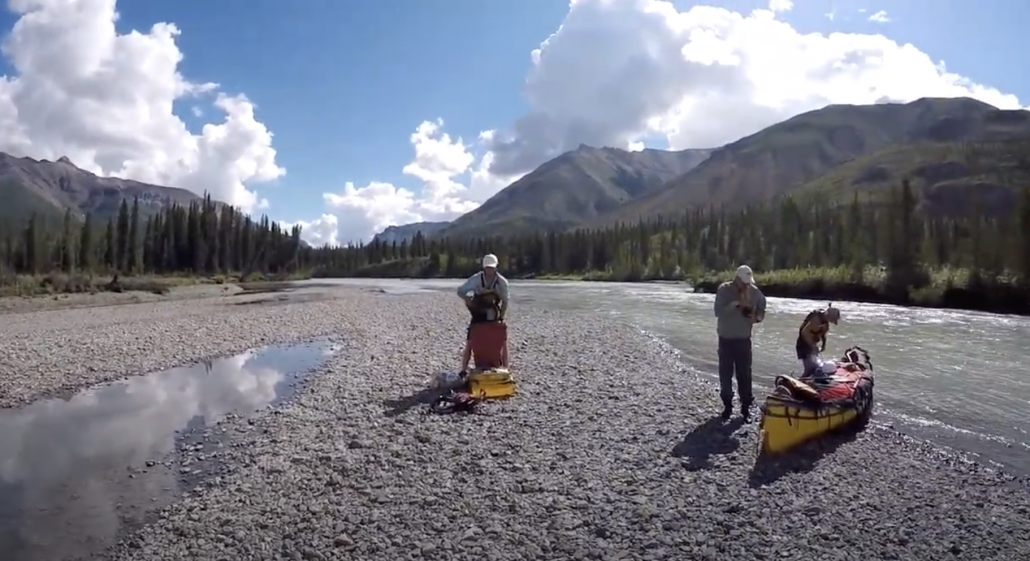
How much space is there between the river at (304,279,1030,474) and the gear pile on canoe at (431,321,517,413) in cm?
668

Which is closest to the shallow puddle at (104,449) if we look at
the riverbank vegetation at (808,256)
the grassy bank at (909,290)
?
the grassy bank at (909,290)

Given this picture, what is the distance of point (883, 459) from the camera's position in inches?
411

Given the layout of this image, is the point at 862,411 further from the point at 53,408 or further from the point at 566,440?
the point at 53,408

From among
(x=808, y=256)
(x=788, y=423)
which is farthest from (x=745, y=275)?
(x=808, y=256)

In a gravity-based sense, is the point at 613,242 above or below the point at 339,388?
above

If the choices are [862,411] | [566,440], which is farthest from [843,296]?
[566,440]

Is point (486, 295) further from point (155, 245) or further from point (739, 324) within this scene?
point (155, 245)

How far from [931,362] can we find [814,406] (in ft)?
42.5

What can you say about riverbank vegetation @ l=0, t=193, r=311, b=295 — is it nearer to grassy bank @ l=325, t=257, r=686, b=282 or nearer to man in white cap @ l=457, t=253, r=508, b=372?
grassy bank @ l=325, t=257, r=686, b=282

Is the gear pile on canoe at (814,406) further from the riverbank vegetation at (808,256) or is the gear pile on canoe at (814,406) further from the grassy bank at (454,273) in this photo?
the grassy bank at (454,273)

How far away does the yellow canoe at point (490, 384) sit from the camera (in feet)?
46.0

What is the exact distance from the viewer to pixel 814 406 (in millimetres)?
10945

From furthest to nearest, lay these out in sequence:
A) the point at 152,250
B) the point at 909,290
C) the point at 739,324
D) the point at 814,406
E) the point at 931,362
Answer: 1. the point at 152,250
2. the point at 909,290
3. the point at 931,362
4. the point at 739,324
5. the point at 814,406

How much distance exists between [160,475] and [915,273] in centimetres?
5608
